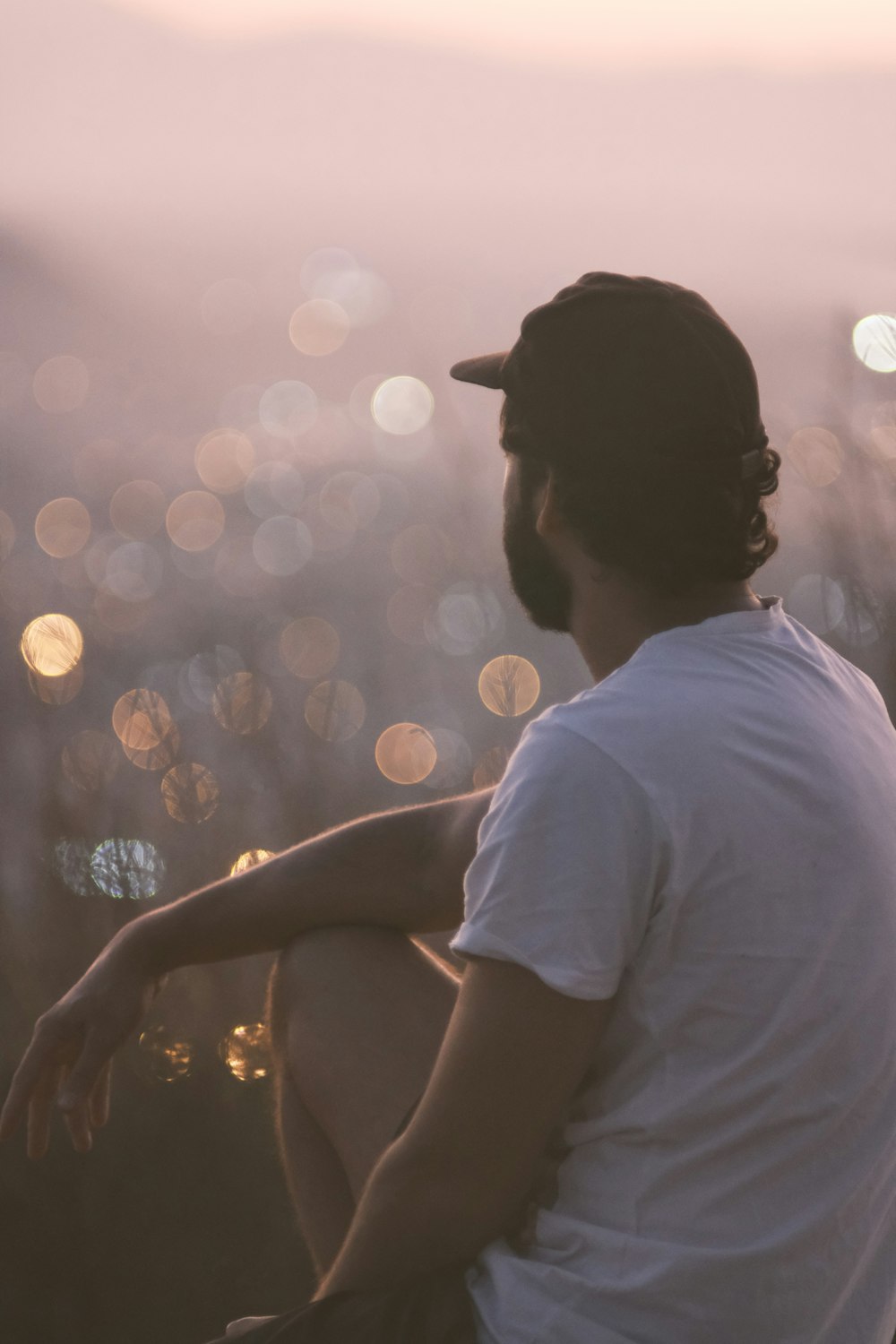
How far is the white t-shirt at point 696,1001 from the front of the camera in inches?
45.7

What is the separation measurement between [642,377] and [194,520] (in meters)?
5.23

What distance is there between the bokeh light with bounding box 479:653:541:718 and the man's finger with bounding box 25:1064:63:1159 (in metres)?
1.41

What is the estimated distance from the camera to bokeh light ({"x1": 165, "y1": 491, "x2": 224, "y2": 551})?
586 centimetres

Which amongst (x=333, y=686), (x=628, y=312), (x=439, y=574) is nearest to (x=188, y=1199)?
(x=333, y=686)

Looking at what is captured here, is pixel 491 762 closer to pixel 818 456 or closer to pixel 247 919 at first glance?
pixel 818 456

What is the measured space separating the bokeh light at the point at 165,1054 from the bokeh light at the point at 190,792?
63 cm

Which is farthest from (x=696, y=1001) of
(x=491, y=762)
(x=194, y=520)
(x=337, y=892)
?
(x=194, y=520)

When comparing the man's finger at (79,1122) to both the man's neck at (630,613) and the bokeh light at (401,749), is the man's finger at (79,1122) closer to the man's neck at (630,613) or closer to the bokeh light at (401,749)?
the man's neck at (630,613)

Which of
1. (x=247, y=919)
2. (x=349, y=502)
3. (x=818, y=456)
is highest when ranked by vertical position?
(x=349, y=502)

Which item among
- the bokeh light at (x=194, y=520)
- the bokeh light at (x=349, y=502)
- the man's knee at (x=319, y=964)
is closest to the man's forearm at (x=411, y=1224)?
the man's knee at (x=319, y=964)

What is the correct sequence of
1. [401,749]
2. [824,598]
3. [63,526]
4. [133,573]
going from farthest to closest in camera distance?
[63,526]
[133,573]
[401,749]
[824,598]

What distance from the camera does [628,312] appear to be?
142 cm

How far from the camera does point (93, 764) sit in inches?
155

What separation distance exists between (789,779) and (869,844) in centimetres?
11
